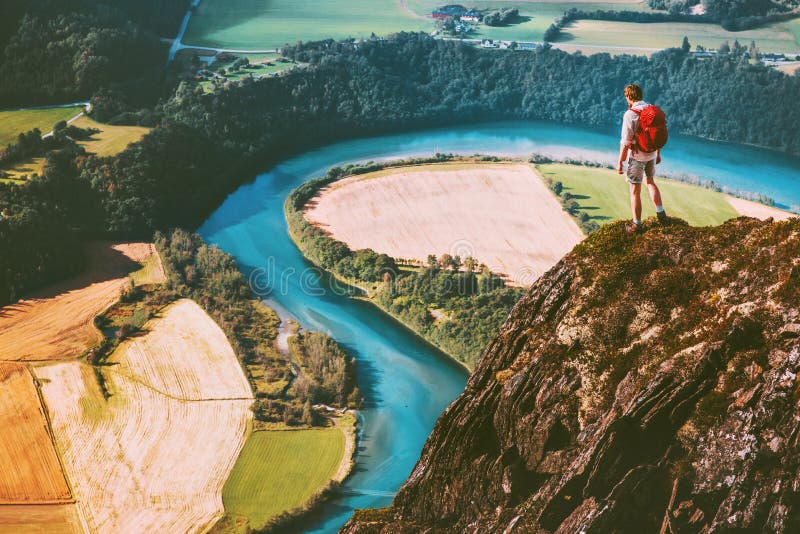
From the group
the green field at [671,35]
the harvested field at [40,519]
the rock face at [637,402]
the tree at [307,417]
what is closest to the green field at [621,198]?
the tree at [307,417]

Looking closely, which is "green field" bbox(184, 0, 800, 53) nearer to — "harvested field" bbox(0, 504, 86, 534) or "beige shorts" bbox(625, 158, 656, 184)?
"harvested field" bbox(0, 504, 86, 534)

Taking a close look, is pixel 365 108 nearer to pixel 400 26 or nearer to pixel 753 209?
pixel 400 26

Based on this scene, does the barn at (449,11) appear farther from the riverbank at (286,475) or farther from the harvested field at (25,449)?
the harvested field at (25,449)

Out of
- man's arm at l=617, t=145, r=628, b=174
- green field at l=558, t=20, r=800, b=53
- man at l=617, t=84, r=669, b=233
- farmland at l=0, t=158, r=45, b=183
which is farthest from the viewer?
green field at l=558, t=20, r=800, b=53

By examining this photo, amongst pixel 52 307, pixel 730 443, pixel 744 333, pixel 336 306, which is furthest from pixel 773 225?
pixel 52 307

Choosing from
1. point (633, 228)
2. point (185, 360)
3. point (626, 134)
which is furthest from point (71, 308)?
point (633, 228)

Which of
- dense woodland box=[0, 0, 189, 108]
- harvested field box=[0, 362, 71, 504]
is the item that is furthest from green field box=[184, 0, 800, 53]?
harvested field box=[0, 362, 71, 504]
